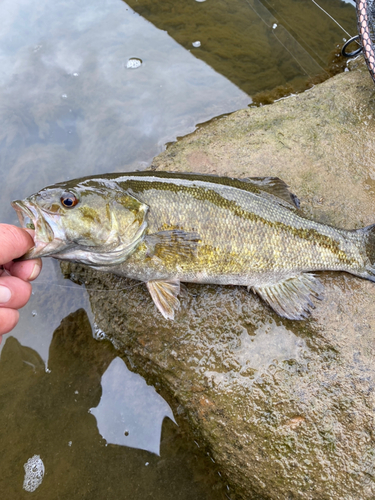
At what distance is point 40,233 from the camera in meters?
2.66

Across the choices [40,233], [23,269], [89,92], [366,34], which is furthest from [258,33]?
[23,269]

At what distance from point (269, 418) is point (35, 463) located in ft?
7.53

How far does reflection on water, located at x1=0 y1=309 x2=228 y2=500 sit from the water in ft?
0.04

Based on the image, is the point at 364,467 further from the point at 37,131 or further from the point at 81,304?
the point at 37,131

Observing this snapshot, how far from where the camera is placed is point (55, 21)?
19.1ft

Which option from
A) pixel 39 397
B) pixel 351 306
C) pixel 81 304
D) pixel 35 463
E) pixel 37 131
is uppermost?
pixel 37 131

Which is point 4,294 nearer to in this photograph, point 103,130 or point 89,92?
point 103,130

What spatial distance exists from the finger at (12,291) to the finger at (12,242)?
0.17 metres

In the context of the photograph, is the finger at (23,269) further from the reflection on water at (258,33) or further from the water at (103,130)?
the reflection on water at (258,33)

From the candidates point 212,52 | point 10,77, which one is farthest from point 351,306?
point 10,77

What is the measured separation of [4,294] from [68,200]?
33.2 inches

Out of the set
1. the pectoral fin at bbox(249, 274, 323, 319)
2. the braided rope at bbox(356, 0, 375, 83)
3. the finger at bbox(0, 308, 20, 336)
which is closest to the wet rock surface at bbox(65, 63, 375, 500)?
the pectoral fin at bbox(249, 274, 323, 319)

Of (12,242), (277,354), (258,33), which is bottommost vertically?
(277,354)

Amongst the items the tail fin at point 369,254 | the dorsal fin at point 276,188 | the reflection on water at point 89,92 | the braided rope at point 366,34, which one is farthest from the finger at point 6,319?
the braided rope at point 366,34
